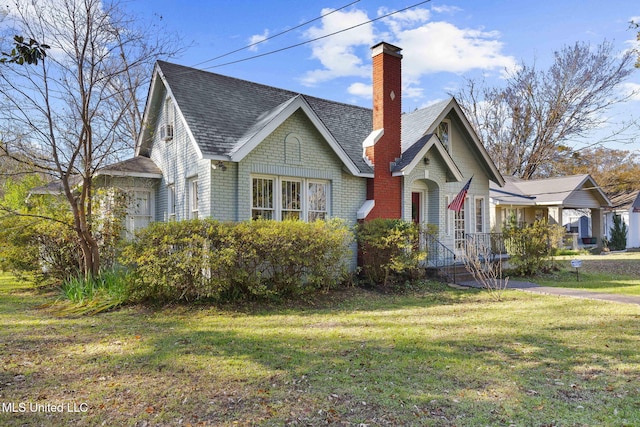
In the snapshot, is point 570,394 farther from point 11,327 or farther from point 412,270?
point 11,327

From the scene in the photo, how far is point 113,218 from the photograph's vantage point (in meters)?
11.7

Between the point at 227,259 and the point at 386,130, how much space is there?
7.60 metres

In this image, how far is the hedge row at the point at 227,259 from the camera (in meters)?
8.52

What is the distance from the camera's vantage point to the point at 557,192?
25.2 metres

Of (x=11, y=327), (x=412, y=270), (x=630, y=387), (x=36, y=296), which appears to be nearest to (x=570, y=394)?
(x=630, y=387)

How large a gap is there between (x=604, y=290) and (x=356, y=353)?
9.21m

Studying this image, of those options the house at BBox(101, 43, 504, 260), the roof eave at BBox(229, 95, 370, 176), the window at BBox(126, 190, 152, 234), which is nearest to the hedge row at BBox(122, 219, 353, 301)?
the house at BBox(101, 43, 504, 260)

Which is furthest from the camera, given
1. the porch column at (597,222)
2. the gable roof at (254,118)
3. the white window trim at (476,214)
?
the porch column at (597,222)

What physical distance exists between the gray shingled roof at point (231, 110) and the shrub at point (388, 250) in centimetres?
210

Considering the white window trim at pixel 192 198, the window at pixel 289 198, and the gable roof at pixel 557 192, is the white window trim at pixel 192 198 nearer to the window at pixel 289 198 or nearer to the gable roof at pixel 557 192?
the window at pixel 289 198

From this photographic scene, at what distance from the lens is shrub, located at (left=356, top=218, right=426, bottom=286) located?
1153 cm

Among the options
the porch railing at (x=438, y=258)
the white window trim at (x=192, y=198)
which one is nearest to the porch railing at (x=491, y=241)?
the porch railing at (x=438, y=258)

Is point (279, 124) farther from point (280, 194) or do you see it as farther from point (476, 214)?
point (476, 214)

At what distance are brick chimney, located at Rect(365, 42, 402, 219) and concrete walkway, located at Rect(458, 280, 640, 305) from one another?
342cm
